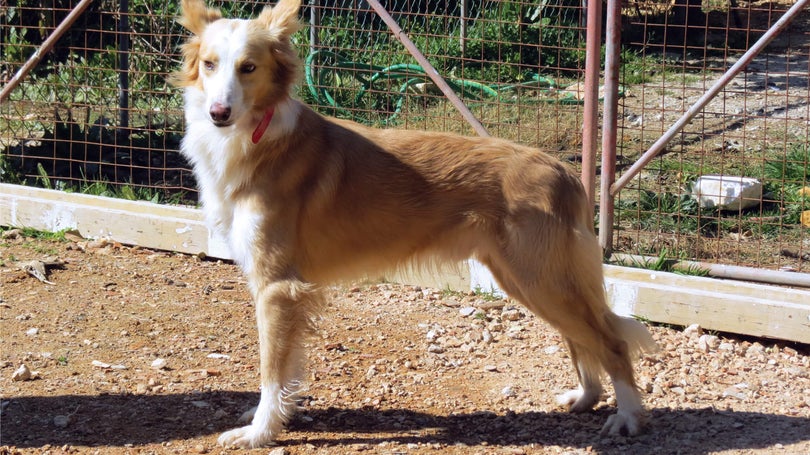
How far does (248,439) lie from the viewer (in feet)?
13.9

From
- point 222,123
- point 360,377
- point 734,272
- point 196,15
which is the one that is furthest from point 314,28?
point 734,272

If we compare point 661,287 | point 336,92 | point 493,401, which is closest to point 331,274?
point 493,401

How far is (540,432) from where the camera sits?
4.49 m

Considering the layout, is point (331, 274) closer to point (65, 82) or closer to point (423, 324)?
point (423, 324)

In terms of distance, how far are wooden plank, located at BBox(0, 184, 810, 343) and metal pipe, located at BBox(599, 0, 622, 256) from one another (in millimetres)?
345

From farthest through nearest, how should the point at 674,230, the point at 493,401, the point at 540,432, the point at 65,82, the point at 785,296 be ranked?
the point at 65,82 → the point at 674,230 → the point at 785,296 → the point at 493,401 → the point at 540,432

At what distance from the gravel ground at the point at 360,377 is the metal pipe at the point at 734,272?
1.32 ft

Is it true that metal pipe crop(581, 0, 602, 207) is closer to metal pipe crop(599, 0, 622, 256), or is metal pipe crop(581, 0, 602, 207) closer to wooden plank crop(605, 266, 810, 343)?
metal pipe crop(599, 0, 622, 256)

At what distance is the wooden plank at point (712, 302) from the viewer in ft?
17.3

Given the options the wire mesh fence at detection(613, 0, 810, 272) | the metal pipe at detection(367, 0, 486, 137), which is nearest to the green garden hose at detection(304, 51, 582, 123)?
the metal pipe at detection(367, 0, 486, 137)

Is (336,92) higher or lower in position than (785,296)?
higher

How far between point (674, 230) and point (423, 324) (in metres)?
2.01

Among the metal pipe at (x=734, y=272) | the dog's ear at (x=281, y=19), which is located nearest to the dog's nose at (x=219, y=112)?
the dog's ear at (x=281, y=19)

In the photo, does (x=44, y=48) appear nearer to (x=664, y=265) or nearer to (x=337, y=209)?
(x=337, y=209)
